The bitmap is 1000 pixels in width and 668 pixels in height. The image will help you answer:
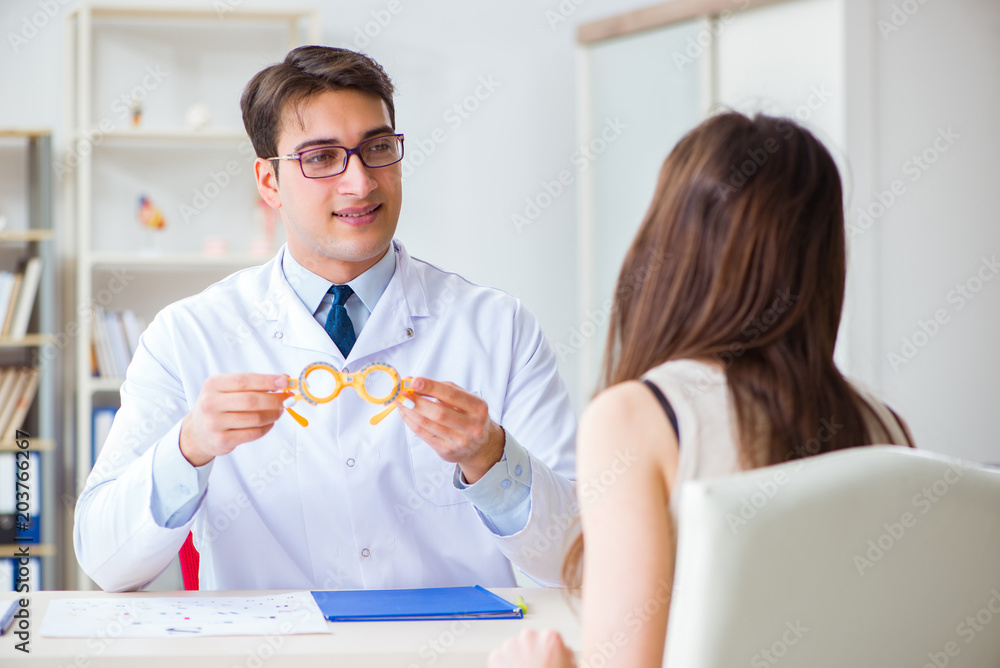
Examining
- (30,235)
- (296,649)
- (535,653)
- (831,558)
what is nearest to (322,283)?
(296,649)

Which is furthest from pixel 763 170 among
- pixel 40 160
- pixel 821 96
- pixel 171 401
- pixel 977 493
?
pixel 40 160

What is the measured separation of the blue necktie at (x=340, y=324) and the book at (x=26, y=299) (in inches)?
86.9

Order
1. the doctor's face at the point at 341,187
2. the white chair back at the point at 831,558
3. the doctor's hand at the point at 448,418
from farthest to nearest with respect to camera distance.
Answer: the doctor's face at the point at 341,187 < the doctor's hand at the point at 448,418 < the white chair back at the point at 831,558

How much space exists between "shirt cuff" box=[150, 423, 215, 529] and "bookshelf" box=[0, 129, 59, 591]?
2255 millimetres

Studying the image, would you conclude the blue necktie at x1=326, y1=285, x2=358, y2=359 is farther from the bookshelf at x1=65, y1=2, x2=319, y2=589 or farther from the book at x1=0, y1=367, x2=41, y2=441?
the book at x1=0, y1=367, x2=41, y2=441

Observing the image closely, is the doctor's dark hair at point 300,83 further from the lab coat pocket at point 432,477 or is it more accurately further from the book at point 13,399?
the book at point 13,399

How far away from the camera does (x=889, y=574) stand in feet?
2.62

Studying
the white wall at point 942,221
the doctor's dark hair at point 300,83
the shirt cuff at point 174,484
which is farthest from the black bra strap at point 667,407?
the white wall at point 942,221

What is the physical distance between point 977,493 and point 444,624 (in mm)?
694

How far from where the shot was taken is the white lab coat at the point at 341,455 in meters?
1.65

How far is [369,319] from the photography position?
1.76 metres

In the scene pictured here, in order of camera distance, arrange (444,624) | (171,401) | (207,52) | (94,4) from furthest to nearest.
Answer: (207,52)
(94,4)
(171,401)
(444,624)

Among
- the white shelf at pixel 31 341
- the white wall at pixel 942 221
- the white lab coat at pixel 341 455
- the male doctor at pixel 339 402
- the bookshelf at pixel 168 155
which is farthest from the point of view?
the bookshelf at pixel 168 155

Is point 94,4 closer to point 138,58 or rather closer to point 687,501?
point 138,58
